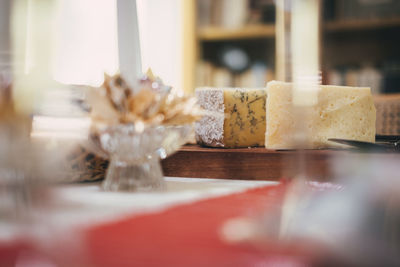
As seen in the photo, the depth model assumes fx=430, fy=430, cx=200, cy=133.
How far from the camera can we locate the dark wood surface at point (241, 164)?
2.12 ft

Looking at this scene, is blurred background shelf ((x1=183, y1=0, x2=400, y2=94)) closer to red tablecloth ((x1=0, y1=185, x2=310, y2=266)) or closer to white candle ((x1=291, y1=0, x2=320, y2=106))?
white candle ((x1=291, y1=0, x2=320, y2=106))

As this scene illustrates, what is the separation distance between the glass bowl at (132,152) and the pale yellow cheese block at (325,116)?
31 cm

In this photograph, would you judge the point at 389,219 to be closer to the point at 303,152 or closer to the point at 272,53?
the point at 303,152

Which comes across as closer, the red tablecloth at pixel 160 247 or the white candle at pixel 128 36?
the red tablecloth at pixel 160 247

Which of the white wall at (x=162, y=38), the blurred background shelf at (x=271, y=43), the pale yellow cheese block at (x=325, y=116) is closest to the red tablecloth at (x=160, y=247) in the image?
the pale yellow cheese block at (x=325, y=116)

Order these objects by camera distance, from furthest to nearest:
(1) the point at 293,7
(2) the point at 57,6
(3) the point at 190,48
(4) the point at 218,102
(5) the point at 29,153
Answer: (3) the point at 190,48, (2) the point at 57,6, (4) the point at 218,102, (1) the point at 293,7, (5) the point at 29,153

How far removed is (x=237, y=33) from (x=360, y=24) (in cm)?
55

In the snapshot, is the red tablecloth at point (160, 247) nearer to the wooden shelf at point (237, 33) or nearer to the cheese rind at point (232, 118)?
the cheese rind at point (232, 118)

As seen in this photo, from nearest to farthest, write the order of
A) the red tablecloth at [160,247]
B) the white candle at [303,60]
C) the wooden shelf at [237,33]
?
the red tablecloth at [160,247] < the white candle at [303,60] < the wooden shelf at [237,33]

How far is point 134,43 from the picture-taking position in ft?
1.90

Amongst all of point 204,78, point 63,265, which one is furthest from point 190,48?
point 63,265

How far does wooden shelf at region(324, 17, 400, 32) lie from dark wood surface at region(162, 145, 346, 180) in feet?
4.62

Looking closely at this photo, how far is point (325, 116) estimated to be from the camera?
2.71 ft

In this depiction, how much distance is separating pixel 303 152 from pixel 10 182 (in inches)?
9.6
